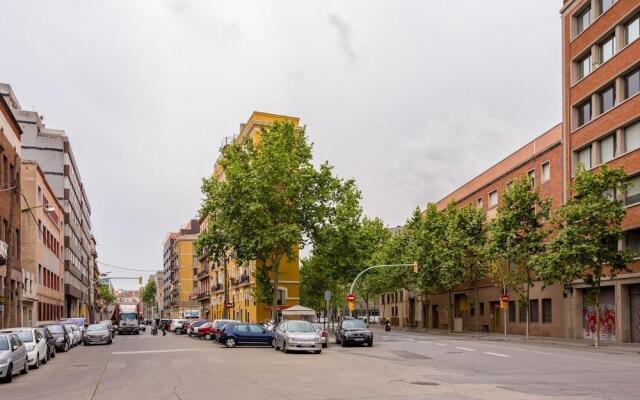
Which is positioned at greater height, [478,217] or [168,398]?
[478,217]

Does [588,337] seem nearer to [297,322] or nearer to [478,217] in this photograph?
[478,217]

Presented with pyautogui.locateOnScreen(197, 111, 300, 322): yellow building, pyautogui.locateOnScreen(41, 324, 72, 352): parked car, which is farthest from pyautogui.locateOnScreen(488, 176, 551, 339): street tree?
pyautogui.locateOnScreen(41, 324, 72, 352): parked car

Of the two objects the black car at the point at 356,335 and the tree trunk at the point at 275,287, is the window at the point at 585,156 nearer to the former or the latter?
the black car at the point at 356,335

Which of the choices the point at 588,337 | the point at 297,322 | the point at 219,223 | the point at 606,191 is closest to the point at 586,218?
the point at 606,191

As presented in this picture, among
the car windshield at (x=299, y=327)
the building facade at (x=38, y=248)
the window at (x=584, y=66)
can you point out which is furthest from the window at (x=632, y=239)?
the building facade at (x=38, y=248)

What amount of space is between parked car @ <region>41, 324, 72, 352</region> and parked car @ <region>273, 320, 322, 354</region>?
490 inches

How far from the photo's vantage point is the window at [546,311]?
49.8 metres

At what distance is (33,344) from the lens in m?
25.2

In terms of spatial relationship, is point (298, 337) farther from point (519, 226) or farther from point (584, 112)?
point (584, 112)

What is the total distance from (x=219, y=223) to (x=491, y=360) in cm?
3130

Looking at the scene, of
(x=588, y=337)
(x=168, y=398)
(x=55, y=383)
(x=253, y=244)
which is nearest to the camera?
(x=168, y=398)

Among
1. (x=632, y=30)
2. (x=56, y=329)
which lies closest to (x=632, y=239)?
(x=632, y=30)

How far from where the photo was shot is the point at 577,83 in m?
46.3

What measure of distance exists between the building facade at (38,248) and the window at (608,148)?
3481 cm
